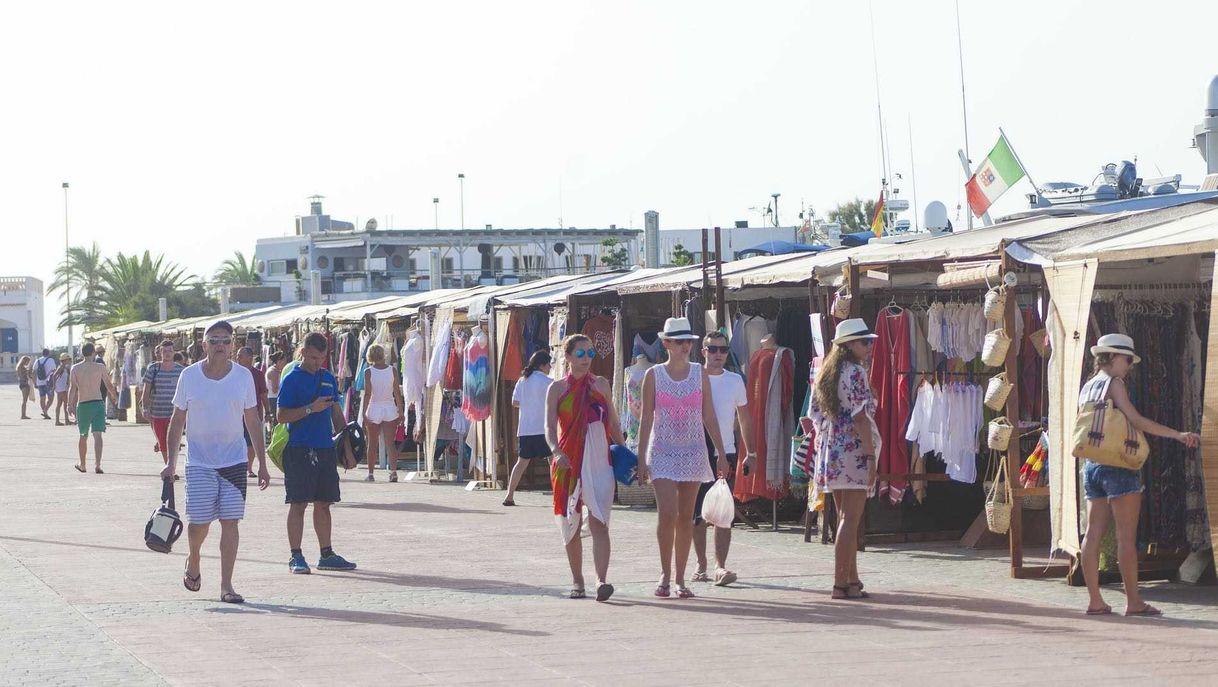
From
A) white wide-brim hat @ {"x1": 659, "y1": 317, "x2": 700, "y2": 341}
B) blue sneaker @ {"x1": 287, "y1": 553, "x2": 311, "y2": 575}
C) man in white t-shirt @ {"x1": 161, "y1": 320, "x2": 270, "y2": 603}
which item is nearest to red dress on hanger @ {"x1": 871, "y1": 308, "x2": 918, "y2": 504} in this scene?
white wide-brim hat @ {"x1": 659, "y1": 317, "x2": 700, "y2": 341}

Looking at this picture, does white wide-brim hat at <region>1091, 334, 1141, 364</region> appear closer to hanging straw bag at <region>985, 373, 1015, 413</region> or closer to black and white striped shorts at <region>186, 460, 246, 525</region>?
hanging straw bag at <region>985, 373, 1015, 413</region>

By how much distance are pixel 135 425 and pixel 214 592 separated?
1162 inches

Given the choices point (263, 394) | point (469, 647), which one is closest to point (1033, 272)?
point (469, 647)

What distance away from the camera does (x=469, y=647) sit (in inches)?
350

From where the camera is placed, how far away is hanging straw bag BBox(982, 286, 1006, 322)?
1102 cm

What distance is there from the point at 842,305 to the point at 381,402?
930 centimetres

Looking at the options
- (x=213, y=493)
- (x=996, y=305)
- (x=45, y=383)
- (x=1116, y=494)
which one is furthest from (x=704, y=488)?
(x=45, y=383)

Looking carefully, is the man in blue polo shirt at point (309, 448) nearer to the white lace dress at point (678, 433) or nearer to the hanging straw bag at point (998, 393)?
the white lace dress at point (678, 433)

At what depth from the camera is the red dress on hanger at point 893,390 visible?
42.8 feet

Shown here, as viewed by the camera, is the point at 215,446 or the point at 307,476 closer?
the point at 215,446

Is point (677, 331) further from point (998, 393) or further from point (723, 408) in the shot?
point (998, 393)

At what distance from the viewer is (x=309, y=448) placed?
12133 mm

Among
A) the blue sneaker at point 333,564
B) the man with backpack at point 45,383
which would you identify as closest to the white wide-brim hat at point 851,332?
the blue sneaker at point 333,564

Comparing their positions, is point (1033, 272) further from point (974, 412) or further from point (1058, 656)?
point (1058, 656)
